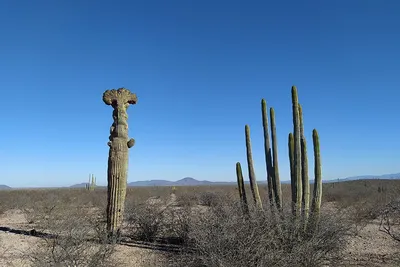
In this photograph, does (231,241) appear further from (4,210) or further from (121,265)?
(4,210)

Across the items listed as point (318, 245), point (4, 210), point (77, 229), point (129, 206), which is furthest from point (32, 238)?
point (4, 210)

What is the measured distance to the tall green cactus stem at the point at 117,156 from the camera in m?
10.6

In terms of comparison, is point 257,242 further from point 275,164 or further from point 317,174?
point 275,164

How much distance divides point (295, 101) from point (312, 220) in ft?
12.3

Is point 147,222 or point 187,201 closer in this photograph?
point 147,222

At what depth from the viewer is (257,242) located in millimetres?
6070

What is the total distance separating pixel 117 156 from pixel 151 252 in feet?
10.4

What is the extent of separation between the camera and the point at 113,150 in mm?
11133

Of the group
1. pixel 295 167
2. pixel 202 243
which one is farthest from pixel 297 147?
pixel 202 243

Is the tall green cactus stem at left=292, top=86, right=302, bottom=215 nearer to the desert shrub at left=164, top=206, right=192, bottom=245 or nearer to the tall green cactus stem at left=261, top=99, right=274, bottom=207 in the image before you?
the tall green cactus stem at left=261, top=99, right=274, bottom=207

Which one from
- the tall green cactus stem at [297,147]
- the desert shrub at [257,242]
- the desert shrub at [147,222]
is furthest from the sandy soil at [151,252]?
the tall green cactus stem at [297,147]

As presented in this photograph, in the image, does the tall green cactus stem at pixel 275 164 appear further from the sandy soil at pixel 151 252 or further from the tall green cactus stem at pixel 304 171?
the sandy soil at pixel 151 252

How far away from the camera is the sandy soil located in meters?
8.31

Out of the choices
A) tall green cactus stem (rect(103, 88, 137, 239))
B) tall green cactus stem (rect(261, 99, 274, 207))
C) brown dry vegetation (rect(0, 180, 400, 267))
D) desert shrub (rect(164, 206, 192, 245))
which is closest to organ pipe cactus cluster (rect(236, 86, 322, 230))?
tall green cactus stem (rect(261, 99, 274, 207))
